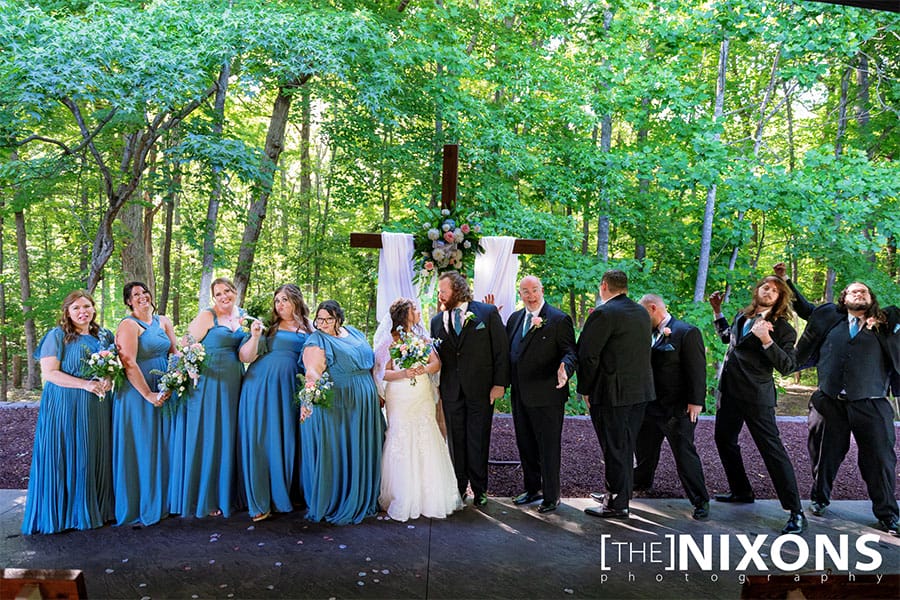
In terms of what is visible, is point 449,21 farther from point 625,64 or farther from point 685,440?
point 685,440

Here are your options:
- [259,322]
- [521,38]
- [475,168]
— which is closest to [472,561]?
[259,322]

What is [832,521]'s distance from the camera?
161 inches

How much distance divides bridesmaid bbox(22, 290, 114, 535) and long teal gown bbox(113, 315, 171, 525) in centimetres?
10

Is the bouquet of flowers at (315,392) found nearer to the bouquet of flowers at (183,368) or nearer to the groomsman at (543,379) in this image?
the bouquet of flowers at (183,368)

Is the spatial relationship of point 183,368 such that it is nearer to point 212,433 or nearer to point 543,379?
point 212,433

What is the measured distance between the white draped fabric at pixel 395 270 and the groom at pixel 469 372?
98 cm

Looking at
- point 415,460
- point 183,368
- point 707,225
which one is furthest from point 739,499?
point 707,225

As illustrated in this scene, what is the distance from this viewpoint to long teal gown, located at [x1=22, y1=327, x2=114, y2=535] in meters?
3.75

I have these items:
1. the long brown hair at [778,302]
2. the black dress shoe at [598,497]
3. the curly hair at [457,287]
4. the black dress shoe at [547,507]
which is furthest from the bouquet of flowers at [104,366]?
the long brown hair at [778,302]

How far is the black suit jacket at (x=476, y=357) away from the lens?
419cm

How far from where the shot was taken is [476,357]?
4.19 metres

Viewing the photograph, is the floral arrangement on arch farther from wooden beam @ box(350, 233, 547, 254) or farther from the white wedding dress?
the white wedding dress

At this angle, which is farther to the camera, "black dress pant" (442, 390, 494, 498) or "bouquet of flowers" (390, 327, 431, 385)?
"black dress pant" (442, 390, 494, 498)

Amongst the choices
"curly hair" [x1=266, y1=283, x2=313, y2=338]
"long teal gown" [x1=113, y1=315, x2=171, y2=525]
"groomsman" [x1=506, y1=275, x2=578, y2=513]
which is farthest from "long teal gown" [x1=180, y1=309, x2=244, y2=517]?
"groomsman" [x1=506, y1=275, x2=578, y2=513]
